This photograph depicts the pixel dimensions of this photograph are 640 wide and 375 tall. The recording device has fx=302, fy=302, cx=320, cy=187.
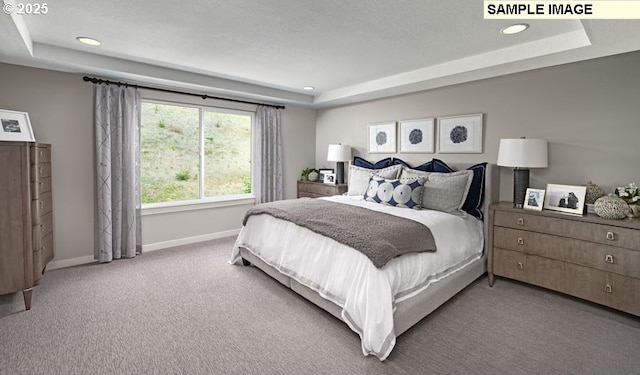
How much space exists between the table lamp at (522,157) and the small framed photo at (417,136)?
1.13 metres

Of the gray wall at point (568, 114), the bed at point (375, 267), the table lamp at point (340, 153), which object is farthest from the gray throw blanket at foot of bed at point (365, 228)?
the table lamp at point (340, 153)

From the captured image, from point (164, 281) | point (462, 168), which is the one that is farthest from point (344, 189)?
point (164, 281)

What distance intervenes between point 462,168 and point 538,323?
6.18ft

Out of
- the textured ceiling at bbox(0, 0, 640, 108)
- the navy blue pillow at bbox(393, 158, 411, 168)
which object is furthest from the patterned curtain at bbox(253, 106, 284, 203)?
the navy blue pillow at bbox(393, 158, 411, 168)

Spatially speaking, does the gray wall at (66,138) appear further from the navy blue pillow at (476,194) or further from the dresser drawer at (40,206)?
the navy blue pillow at (476,194)

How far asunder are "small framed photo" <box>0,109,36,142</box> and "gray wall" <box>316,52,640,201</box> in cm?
463

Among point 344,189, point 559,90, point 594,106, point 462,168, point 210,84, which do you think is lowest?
point 344,189

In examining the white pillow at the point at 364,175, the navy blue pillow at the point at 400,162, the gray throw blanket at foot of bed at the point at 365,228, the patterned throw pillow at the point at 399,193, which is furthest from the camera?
the navy blue pillow at the point at 400,162

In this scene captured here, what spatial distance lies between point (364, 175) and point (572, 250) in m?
2.43

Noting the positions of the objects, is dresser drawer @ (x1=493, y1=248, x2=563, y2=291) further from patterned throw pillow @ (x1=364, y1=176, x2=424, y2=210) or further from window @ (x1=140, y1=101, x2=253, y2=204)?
window @ (x1=140, y1=101, x2=253, y2=204)

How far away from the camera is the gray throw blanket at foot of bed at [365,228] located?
7.16ft

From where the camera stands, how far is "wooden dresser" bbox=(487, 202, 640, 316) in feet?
7.70

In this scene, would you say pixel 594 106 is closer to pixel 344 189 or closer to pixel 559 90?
pixel 559 90

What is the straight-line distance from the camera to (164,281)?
3.17 meters
